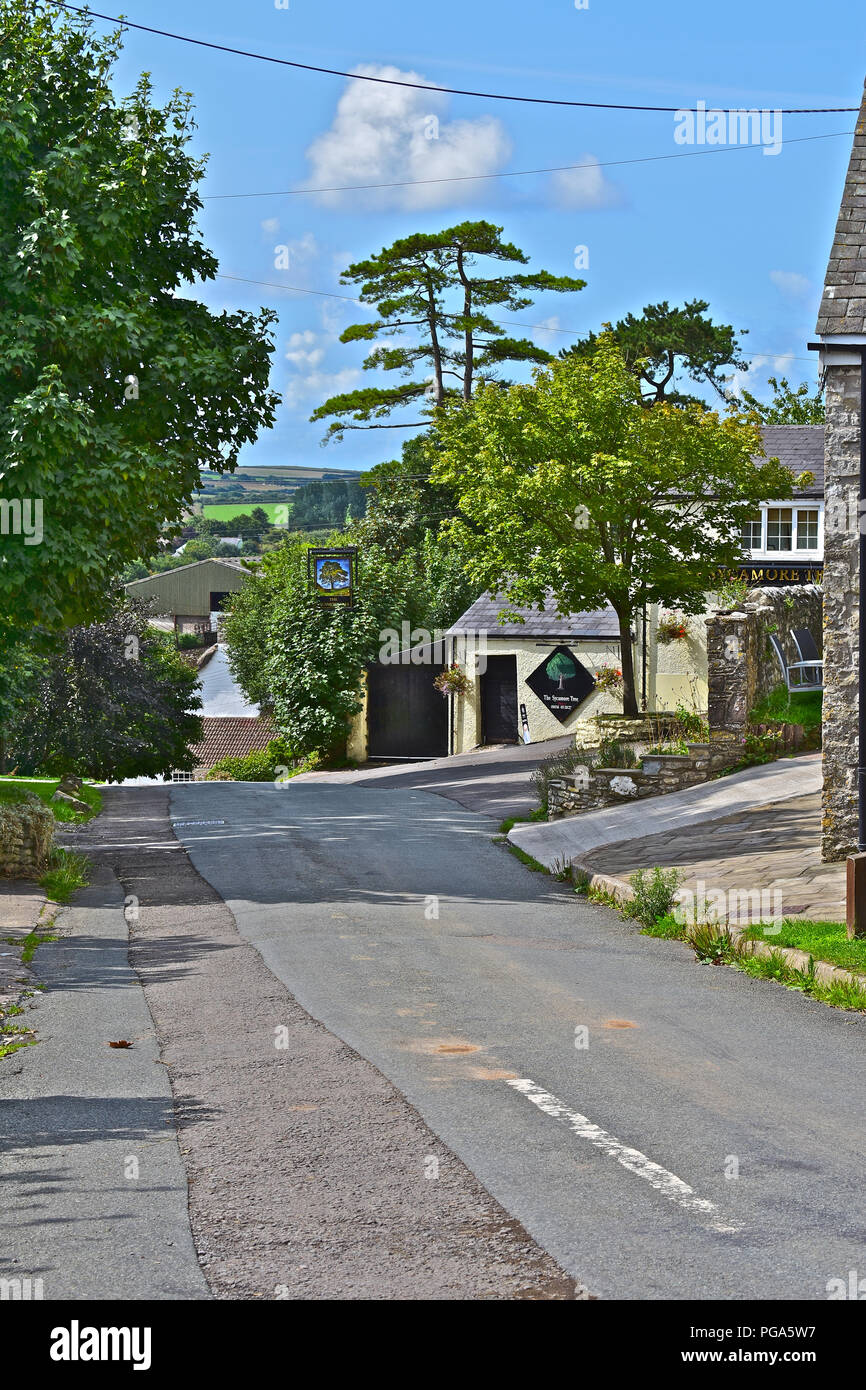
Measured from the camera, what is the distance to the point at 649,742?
2189 centimetres

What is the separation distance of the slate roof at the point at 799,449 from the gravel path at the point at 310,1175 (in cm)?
3519

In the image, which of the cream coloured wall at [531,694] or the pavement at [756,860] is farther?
the cream coloured wall at [531,694]

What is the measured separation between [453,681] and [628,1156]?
101ft

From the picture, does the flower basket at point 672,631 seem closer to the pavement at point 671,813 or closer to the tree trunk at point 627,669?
the tree trunk at point 627,669

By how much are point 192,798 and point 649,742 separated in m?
9.60

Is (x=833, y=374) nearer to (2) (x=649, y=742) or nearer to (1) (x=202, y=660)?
(2) (x=649, y=742)

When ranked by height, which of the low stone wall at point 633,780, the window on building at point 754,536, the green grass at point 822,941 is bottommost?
the green grass at point 822,941

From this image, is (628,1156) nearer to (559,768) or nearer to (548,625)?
(559,768)

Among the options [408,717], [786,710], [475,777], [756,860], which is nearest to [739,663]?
[786,710]

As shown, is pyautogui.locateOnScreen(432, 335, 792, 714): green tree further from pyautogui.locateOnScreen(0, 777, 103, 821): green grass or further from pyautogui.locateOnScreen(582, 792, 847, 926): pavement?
pyautogui.locateOnScreen(0, 777, 103, 821): green grass

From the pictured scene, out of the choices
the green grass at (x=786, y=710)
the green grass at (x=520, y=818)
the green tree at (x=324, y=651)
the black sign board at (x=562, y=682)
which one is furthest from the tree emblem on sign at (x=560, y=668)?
the green grass at (x=520, y=818)

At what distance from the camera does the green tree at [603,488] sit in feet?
73.7

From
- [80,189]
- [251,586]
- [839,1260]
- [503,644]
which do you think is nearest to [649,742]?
[80,189]

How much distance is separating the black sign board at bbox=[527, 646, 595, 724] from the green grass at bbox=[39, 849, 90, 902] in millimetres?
20143
